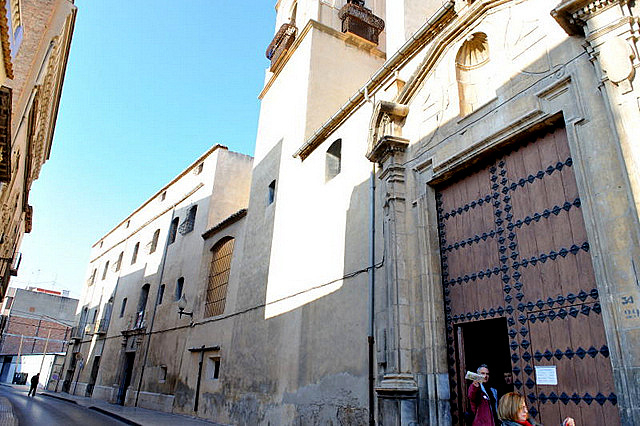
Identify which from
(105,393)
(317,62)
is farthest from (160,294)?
(317,62)

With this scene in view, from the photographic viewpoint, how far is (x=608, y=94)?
4.15m

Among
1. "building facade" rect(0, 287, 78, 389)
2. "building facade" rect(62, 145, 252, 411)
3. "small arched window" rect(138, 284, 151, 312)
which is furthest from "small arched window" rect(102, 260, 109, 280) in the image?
"building facade" rect(0, 287, 78, 389)

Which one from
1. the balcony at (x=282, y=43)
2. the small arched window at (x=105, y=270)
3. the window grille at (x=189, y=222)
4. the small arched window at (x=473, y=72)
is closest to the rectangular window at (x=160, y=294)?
the window grille at (x=189, y=222)

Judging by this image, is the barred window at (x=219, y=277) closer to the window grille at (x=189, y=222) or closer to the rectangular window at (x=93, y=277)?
the window grille at (x=189, y=222)

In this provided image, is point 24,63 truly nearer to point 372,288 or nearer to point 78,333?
point 372,288

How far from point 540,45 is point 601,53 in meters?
1.02

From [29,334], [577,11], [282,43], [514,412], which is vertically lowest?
[514,412]

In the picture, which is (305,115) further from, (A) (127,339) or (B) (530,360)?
(A) (127,339)

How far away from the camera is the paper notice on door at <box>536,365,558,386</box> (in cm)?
433

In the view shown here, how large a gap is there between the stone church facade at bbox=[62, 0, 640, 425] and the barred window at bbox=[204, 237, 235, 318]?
2773mm

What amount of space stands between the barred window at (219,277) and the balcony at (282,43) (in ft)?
20.1

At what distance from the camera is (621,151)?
3.92m

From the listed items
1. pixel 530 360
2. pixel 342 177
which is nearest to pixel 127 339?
pixel 342 177

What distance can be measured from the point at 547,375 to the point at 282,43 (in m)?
12.7
